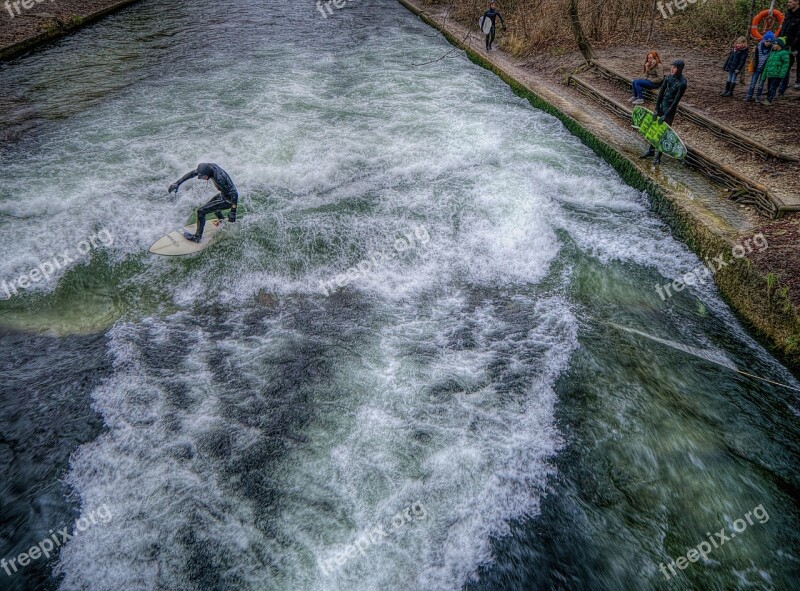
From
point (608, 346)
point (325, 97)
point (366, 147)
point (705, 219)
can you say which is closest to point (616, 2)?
point (325, 97)

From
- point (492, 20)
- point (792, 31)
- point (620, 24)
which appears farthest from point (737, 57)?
point (492, 20)

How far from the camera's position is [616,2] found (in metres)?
17.5

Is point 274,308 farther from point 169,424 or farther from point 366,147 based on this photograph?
point 366,147

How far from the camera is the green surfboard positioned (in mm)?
8581

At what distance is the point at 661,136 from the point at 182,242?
866 cm

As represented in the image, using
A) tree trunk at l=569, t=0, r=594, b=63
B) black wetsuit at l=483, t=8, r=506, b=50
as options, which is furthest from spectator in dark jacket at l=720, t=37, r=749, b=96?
black wetsuit at l=483, t=8, r=506, b=50

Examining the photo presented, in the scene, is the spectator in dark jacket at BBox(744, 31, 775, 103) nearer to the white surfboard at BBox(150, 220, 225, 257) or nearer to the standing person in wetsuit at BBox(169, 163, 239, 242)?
the standing person in wetsuit at BBox(169, 163, 239, 242)

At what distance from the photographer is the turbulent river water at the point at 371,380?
14.3 feet

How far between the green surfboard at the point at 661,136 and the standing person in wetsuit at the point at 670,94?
137 millimetres

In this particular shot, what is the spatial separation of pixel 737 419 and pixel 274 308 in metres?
6.04

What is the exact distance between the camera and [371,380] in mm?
5918

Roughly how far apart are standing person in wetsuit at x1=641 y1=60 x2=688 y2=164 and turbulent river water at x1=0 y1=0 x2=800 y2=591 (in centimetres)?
140

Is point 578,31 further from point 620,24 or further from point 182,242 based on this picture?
point 182,242

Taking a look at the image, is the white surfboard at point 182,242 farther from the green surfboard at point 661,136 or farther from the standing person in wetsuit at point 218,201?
the green surfboard at point 661,136
